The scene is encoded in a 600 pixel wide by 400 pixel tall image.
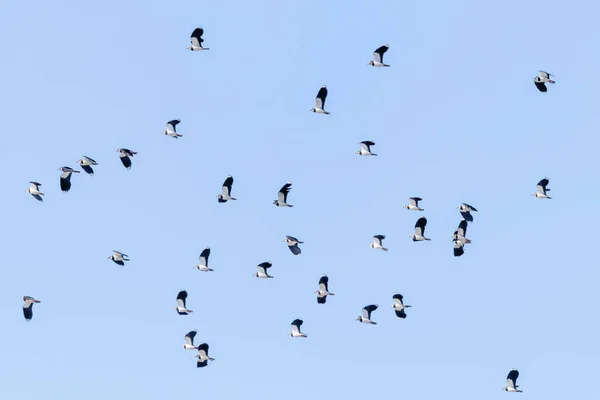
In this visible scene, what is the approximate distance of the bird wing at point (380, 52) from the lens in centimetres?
12850

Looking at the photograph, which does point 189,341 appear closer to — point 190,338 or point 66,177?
point 190,338

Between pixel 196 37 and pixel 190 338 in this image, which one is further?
pixel 190 338

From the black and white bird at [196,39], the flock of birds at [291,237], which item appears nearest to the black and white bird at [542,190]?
the flock of birds at [291,237]

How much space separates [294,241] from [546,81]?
70.6 ft

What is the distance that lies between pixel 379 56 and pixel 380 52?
370 mm

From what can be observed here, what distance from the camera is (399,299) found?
135750 mm

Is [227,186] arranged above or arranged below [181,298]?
above

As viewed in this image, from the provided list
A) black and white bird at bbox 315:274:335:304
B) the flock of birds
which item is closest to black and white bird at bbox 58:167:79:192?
the flock of birds

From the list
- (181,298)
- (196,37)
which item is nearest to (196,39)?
(196,37)

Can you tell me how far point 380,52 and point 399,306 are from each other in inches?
774

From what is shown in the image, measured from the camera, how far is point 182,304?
136 m

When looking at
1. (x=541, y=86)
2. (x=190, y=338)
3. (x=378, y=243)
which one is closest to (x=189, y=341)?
(x=190, y=338)

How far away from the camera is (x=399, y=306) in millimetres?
135250

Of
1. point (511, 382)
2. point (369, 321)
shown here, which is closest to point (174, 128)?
point (369, 321)
